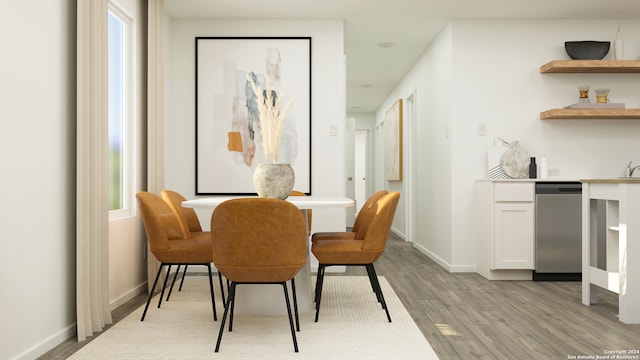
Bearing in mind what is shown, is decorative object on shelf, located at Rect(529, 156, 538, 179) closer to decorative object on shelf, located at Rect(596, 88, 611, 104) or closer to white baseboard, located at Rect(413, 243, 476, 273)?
decorative object on shelf, located at Rect(596, 88, 611, 104)

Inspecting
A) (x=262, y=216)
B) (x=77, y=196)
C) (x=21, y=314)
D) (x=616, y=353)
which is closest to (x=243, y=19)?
(x=77, y=196)

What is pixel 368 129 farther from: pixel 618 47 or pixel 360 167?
pixel 618 47

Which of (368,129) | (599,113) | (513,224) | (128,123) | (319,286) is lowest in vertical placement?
(319,286)

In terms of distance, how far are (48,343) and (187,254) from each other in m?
0.88

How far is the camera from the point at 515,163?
5148mm

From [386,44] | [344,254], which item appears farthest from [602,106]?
[344,254]

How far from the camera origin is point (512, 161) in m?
5.15

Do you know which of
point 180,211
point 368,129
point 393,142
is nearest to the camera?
point 180,211

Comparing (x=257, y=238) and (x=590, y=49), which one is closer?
(x=257, y=238)

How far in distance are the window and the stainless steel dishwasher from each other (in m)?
3.46

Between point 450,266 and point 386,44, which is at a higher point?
point 386,44

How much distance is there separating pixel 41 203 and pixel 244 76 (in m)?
2.85

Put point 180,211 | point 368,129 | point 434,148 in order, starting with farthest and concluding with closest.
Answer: point 368,129 < point 434,148 < point 180,211

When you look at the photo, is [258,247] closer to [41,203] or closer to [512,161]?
[41,203]
